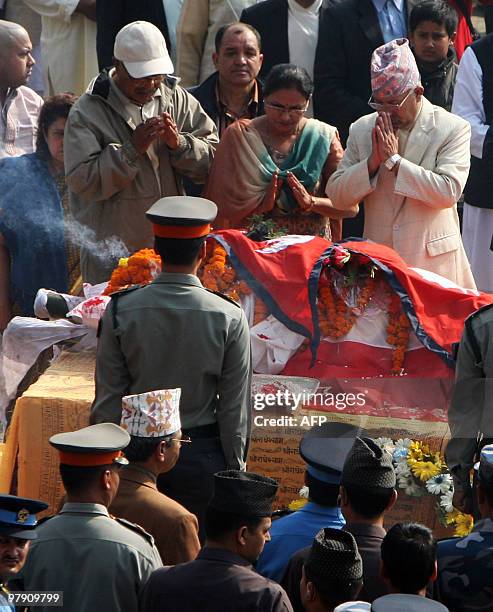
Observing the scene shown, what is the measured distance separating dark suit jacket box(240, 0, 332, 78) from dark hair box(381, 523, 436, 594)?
5.41 m

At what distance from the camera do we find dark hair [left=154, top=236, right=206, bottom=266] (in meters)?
5.23

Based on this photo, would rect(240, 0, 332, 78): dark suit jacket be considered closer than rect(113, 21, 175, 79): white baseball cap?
No

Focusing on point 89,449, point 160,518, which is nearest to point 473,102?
point 160,518

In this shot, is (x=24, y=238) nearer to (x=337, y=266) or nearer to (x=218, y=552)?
(x=337, y=266)

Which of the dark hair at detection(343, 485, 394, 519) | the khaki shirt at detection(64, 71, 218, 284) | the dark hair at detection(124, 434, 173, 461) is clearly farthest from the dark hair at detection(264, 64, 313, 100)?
the dark hair at detection(343, 485, 394, 519)

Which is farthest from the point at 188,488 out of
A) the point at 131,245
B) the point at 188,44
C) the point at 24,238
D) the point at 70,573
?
the point at 188,44

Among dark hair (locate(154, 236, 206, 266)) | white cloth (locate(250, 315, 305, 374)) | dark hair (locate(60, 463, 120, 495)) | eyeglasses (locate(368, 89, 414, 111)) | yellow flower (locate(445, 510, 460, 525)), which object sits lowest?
yellow flower (locate(445, 510, 460, 525))

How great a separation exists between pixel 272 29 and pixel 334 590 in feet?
18.8

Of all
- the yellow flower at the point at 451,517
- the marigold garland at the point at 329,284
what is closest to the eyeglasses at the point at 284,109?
the marigold garland at the point at 329,284

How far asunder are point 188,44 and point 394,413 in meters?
3.66

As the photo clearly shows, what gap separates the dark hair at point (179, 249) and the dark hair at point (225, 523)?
144cm

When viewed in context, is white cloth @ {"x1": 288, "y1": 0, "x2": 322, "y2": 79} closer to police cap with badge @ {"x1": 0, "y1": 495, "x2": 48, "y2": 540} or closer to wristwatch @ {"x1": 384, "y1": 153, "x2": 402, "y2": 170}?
wristwatch @ {"x1": 384, "y1": 153, "x2": 402, "y2": 170}

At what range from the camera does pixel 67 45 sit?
386 inches

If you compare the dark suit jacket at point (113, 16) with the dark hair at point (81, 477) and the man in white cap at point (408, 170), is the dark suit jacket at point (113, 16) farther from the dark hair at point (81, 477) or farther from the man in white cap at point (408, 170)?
the dark hair at point (81, 477)
